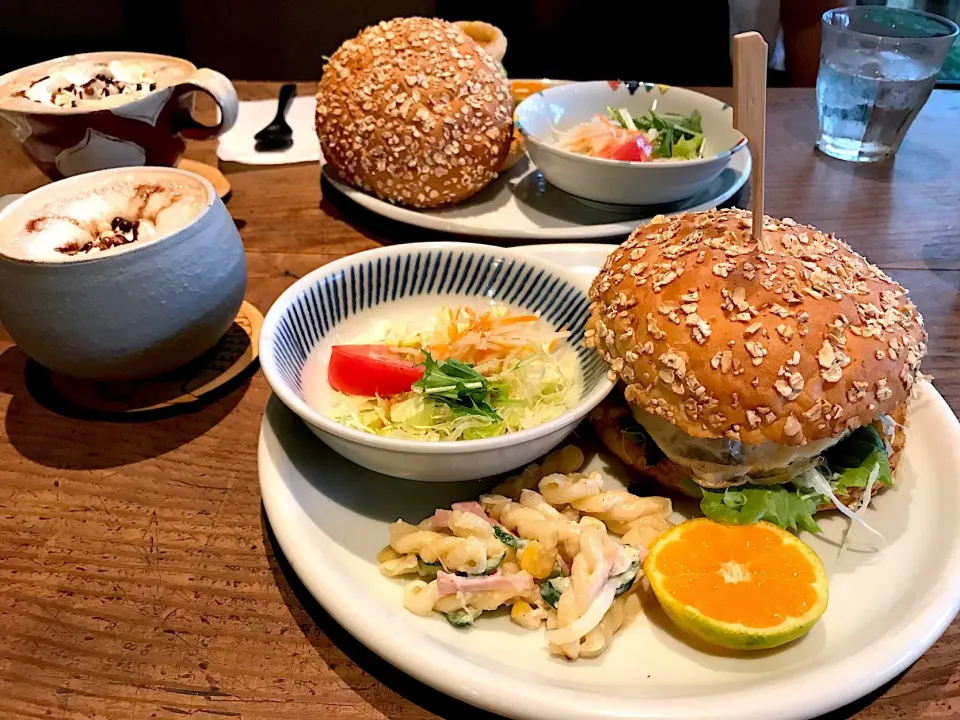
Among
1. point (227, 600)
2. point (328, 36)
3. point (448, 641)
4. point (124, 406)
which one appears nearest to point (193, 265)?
point (124, 406)

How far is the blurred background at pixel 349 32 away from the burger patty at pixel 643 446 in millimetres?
3585

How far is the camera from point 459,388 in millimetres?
1349

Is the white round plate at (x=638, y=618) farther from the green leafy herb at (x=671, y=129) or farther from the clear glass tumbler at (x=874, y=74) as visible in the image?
the clear glass tumbler at (x=874, y=74)

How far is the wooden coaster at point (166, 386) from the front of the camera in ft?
5.01

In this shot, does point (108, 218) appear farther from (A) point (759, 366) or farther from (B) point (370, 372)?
(A) point (759, 366)

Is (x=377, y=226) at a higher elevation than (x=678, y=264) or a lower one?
lower

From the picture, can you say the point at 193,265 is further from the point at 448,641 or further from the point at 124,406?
the point at 448,641

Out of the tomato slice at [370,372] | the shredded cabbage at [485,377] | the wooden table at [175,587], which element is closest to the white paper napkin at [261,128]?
the wooden table at [175,587]

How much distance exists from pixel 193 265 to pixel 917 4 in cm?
466

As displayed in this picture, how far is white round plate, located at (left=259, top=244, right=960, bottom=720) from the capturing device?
94 centimetres

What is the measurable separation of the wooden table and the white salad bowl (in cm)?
64

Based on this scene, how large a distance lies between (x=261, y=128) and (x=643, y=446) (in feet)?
6.56

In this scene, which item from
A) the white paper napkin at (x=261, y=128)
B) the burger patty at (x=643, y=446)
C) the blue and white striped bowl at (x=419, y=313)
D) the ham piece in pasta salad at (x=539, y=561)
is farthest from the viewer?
the white paper napkin at (x=261, y=128)

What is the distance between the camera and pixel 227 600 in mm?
1146
